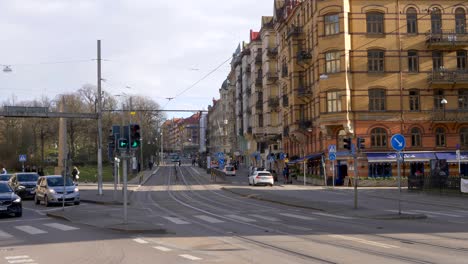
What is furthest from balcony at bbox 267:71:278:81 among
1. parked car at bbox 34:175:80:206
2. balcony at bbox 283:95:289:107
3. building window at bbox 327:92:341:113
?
parked car at bbox 34:175:80:206

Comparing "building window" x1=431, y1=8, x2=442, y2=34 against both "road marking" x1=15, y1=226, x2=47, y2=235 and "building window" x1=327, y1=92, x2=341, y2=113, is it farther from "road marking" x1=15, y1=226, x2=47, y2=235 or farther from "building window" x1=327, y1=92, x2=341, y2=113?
"road marking" x1=15, y1=226, x2=47, y2=235

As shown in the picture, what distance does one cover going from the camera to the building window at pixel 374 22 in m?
55.2

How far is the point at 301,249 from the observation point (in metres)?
14.0

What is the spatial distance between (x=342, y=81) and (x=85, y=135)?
186 ft

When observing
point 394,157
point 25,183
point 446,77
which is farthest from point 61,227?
point 446,77

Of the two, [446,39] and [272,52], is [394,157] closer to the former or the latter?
[446,39]

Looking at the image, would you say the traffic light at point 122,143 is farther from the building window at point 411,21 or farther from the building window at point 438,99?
the building window at point 438,99

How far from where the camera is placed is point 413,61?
55.8 m

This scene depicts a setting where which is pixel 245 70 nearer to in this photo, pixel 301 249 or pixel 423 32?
pixel 423 32

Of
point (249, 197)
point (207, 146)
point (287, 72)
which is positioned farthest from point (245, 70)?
point (207, 146)

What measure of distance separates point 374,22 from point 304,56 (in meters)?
8.05

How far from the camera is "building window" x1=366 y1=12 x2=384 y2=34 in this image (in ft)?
181

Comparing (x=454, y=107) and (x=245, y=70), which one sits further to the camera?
(x=245, y=70)

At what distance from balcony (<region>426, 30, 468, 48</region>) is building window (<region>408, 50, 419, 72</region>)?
143cm
